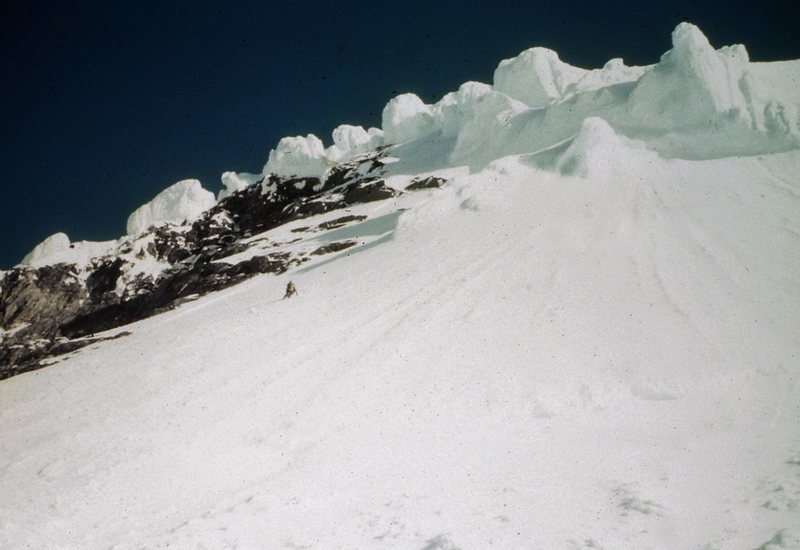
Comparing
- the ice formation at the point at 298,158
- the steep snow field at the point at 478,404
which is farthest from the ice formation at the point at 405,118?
the steep snow field at the point at 478,404

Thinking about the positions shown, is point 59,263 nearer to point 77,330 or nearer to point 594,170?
A: point 77,330

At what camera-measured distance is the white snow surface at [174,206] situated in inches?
4705

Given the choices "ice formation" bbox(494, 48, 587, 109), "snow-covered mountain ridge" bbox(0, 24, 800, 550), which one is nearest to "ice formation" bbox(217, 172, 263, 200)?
"ice formation" bbox(494, 48, 587, 109)

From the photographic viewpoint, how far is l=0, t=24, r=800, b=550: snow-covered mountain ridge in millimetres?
8180

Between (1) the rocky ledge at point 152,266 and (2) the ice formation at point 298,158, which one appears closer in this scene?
(1) the rocky ledge at point 152,266

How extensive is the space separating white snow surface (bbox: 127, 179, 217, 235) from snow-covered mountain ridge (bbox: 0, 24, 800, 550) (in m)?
96.4

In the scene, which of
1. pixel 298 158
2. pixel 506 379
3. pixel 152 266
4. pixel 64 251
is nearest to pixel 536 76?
pixel 298 158

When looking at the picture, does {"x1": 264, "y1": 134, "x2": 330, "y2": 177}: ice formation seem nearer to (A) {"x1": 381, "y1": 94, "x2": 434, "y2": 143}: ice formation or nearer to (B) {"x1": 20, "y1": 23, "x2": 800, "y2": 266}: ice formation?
(A) {"x1": 381, "y1": 94, "x2": 434, "y2": 143}: ice formation

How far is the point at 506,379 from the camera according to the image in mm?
13758

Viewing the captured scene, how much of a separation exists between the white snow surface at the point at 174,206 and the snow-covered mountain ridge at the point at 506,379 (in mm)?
96394

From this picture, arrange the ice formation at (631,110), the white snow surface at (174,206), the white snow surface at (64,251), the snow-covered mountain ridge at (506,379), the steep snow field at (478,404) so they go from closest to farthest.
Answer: the steep snow field at (478,404)
the snow-covered mountain ridge at (506,379)
the ice formation at (631,110)
the white snow surface at (64,251)
the white snow surface at (174,206)

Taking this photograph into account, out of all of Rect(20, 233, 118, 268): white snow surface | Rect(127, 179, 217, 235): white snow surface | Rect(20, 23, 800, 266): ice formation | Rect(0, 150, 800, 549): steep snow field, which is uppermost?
Rect(127, 179, 217, 235): white snow surface

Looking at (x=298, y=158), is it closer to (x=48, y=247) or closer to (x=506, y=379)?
(x=48, y=247)

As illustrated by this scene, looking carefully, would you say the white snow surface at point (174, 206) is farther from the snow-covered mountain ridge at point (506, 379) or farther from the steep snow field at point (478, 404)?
the steep snow field at point (478, 404)
